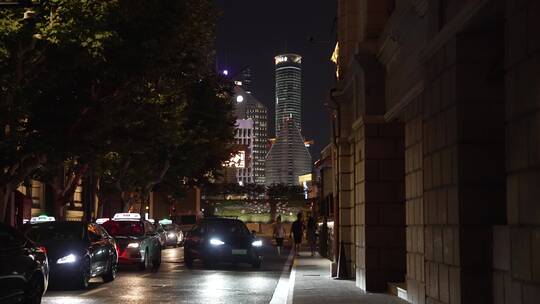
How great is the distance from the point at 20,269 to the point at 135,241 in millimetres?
11191

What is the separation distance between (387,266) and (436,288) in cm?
560

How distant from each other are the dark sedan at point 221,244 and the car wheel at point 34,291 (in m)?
11.8

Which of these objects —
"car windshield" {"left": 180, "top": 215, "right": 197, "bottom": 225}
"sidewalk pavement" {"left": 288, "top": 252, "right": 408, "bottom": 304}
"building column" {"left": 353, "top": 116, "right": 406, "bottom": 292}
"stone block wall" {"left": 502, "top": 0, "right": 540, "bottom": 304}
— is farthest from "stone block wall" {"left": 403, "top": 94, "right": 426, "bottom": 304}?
"car windshield" {"left": 180, "top": 215, "right": 197, "bottom": 225}

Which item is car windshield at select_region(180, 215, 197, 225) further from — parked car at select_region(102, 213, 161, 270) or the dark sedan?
the dark sedan

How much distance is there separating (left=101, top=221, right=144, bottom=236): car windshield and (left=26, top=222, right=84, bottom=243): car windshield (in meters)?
6.25

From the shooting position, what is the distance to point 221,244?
78.8 ft

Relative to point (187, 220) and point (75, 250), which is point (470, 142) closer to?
point (75, 250)

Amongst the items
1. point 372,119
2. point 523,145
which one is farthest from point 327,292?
point 523,145

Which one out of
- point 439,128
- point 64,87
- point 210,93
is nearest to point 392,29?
point 439,128

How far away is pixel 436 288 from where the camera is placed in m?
9.36

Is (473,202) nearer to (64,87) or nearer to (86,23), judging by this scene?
(86,23)

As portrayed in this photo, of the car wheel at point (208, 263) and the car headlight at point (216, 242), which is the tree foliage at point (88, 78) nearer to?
the car headlight at point (216, 242)

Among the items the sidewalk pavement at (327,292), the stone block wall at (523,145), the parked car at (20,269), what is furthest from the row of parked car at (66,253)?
the stone block wall at (523,145)

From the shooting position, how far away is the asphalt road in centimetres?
1460
